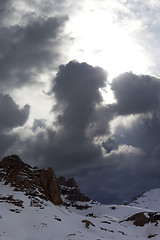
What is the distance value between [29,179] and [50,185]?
13129mm

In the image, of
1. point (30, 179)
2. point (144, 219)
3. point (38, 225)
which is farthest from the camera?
point (144, 219)

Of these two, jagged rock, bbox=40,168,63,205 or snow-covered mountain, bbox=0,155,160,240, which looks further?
jagged rock, bbox=40,168,63,205

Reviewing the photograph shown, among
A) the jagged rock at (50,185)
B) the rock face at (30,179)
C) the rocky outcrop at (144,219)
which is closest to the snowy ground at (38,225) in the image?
the rock face at (30,179)

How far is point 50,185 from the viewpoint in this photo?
104 m

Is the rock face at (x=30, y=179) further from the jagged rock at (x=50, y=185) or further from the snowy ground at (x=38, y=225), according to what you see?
the snowy ground at (x=38, y=225)

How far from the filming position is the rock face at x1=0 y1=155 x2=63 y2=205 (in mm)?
83500

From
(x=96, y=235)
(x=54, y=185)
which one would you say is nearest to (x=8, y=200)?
(x=96, y=235)

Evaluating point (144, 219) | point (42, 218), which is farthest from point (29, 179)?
point (144, 219)

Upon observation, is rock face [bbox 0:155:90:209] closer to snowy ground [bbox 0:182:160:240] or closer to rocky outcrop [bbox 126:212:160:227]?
snowy ground [bbox 0:182:160:240]

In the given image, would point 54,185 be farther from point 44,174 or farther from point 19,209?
point 19,209

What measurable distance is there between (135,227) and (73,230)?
133 feet

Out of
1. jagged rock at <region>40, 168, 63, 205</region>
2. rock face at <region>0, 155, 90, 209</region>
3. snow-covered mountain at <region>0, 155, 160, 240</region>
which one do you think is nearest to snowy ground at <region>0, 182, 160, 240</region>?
snow-covered mountain at <region>0, 155, 160, 240</region>

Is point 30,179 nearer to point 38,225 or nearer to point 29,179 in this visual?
point 29,179

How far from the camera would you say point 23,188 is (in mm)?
81750
